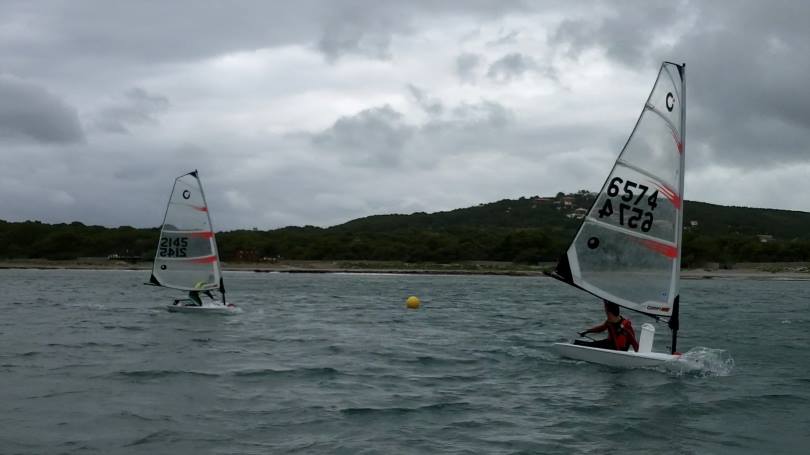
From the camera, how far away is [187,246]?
3212cm

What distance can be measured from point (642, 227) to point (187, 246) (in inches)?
780

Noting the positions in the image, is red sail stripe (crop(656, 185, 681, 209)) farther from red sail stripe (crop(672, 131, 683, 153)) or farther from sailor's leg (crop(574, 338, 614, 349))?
sailor's leg (crop(574, 338, 614, 349))

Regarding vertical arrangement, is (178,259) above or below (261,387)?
above

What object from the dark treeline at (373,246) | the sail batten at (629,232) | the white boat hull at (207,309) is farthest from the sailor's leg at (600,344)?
the dark treeline at (373,246)

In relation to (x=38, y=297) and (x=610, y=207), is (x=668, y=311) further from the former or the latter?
(x=38, y=297)

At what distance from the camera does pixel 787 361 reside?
21.0m

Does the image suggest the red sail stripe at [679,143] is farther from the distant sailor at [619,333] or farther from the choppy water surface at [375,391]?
the choppy water surface at [375,391]

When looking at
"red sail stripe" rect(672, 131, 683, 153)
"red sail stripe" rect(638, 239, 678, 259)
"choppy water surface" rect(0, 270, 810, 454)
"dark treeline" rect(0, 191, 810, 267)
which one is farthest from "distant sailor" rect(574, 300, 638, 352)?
"dark treeline" rect(0, 191, 810, 267)

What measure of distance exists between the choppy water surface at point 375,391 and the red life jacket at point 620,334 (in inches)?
29.4

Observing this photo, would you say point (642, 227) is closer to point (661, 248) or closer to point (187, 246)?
point (661, 248)

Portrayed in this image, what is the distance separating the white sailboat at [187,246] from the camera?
1248 inches

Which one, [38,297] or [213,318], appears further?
[38,297]

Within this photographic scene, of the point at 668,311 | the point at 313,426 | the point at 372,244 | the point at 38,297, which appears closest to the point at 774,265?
the point at 372,244

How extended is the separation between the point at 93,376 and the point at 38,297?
92.4ft
